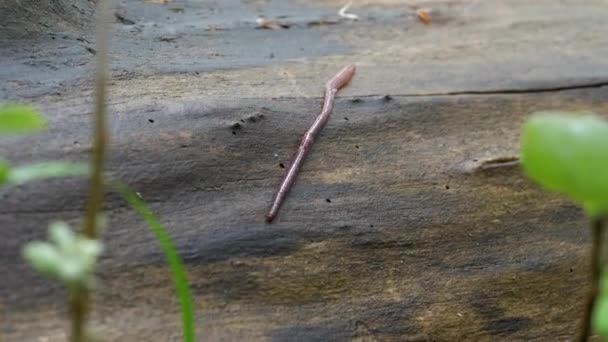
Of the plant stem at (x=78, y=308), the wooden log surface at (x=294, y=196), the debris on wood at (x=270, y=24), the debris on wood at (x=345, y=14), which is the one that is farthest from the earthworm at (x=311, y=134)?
the plant stem at (x=78, y=308)

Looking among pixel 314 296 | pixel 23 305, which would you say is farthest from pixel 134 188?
pixel 314 296

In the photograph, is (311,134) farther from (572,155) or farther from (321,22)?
(572,155)

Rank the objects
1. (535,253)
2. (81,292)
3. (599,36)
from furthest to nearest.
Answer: (599,36)
(535,253)
(81,292)

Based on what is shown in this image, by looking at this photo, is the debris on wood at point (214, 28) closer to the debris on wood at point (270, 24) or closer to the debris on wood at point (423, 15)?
the debris on wood at point (270, 24)

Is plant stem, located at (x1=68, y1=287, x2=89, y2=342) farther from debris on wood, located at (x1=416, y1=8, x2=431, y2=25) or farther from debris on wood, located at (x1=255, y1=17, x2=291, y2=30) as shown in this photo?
debris on wood, located at (x1=416, y1=8, x2=431, y2=25)

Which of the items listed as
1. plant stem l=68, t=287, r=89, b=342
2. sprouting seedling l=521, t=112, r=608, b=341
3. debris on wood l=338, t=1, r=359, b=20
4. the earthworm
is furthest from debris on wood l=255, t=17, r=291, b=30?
sprouting seedling l=521, t=112, r=608, b=341

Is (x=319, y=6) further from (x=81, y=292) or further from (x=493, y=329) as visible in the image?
(x=81, y=292)

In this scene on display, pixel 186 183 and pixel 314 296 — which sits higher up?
pixel 186 183
